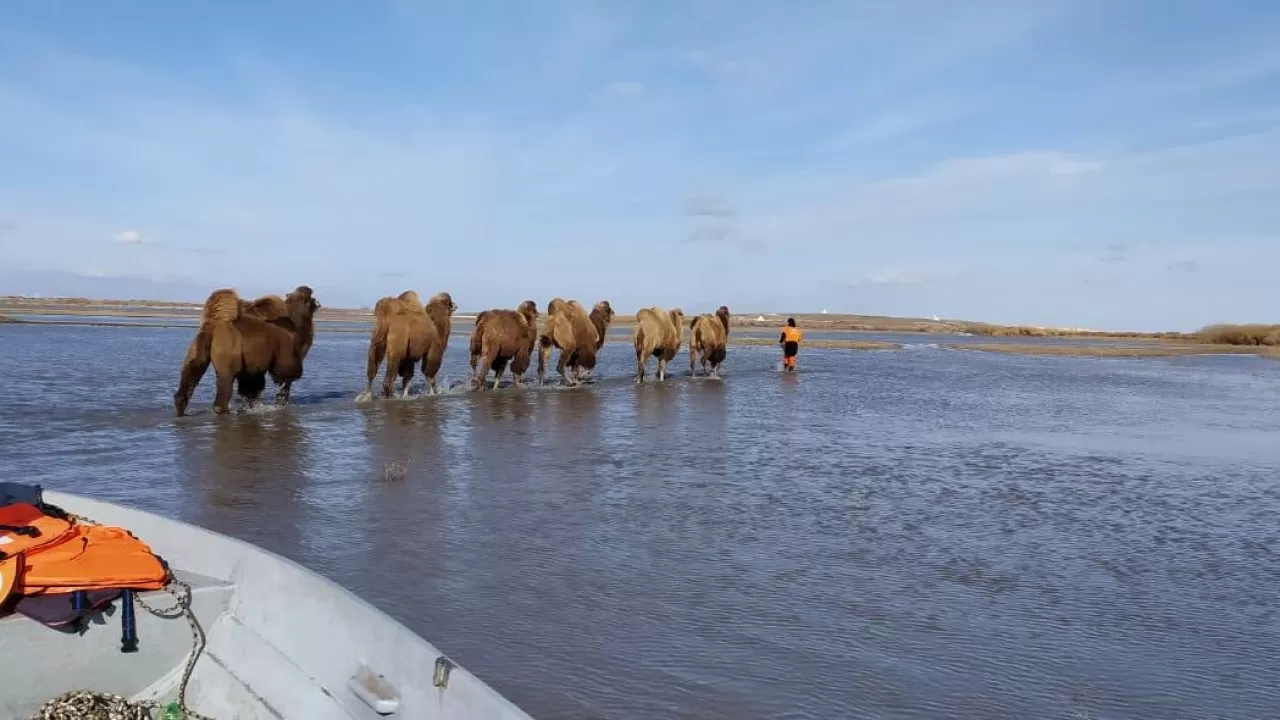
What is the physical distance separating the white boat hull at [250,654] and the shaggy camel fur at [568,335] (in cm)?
1529

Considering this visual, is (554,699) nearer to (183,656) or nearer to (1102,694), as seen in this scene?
(183,656)

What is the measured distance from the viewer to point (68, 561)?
135 inches

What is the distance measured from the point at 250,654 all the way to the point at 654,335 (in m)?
18.2

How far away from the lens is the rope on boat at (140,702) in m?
3.17

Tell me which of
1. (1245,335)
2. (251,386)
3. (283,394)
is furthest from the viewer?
(1245,335)

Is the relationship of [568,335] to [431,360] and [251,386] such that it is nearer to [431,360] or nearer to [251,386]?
[431,360]

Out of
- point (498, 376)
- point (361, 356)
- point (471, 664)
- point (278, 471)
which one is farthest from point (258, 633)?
point (361, 356)

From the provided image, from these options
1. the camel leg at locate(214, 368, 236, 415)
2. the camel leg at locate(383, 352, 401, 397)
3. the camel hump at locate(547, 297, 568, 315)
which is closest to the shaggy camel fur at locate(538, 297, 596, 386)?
the camel hump at locate(547, 297, 568, 315)

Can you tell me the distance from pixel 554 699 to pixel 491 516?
344 cm

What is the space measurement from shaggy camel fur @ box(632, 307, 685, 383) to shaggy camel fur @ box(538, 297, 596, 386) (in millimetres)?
1434

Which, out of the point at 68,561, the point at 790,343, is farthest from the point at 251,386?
the point at 790,343

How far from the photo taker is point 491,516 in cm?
718

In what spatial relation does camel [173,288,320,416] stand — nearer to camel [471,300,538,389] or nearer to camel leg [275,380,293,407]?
camel leg [275,380,293,407]

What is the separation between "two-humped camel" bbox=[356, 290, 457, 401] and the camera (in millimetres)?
15164
